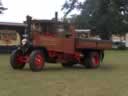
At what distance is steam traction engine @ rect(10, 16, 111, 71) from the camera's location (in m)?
22.5

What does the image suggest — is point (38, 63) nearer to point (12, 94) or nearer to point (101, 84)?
point (101, 84)

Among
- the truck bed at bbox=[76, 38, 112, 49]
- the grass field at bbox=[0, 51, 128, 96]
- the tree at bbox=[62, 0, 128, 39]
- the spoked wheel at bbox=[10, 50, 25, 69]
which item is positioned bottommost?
the grass field at bbox=[0, 51, 128, 96]

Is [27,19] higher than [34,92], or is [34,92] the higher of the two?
[27,19]

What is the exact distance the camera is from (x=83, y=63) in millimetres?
25641

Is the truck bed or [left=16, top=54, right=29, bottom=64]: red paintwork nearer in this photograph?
[left=16, top=54, right=29, bottom=64]: red paintwork

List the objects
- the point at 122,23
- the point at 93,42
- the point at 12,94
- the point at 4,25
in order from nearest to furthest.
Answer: the point at 12,94
the point at 93,42
the point at 4,25
the point at 122,23

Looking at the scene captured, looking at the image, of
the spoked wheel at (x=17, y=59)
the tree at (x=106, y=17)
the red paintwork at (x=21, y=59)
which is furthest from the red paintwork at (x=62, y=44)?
the tree at (x=106, y=17)

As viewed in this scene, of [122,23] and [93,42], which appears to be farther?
[122,23]

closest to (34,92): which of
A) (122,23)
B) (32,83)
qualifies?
(32,83)

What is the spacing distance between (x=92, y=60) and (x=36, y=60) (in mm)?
4365

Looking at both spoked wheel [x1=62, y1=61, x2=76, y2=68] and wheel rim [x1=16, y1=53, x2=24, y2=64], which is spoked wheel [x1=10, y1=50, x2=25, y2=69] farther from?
spoked wheel [x1=62, y1=61, x2=76, y2=68]

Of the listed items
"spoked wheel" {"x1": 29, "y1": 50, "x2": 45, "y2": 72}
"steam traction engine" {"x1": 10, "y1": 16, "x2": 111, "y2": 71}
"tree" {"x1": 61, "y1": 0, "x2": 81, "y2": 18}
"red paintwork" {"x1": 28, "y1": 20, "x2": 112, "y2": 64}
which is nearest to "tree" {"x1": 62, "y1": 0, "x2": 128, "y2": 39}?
"tree" {"x1": 61, "y1": 0, "x2": 81, "y2": 18}

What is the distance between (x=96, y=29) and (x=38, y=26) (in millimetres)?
46393

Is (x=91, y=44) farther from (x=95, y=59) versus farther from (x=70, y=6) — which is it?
(x=70, y=6)
